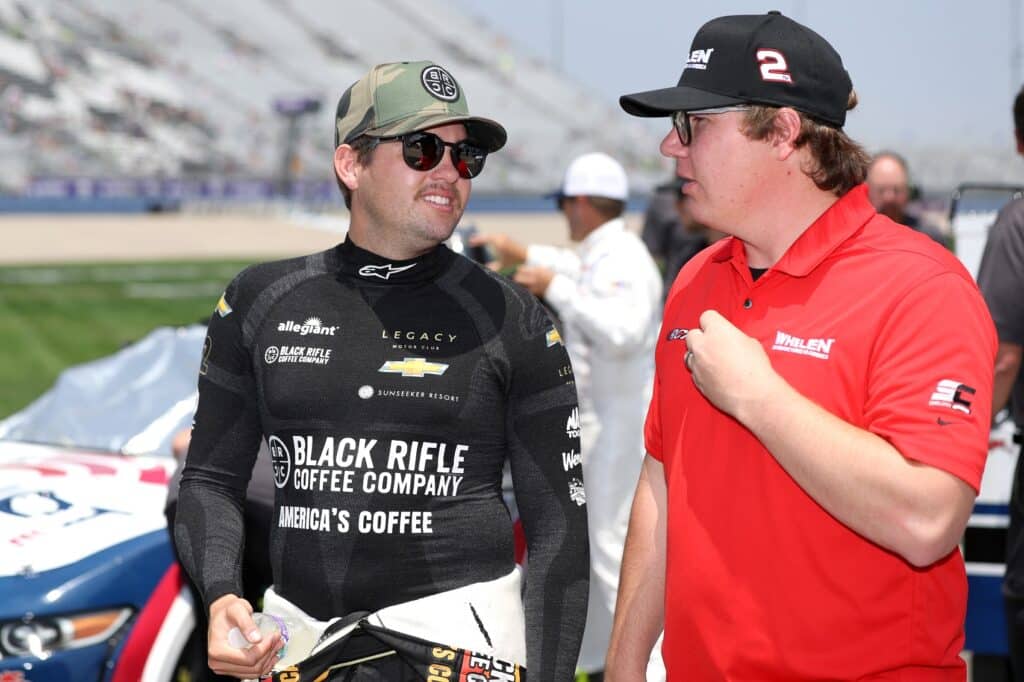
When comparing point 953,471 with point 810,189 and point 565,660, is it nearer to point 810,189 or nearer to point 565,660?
point 810,189

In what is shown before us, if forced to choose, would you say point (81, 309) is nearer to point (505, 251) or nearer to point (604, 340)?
point (505, 251)

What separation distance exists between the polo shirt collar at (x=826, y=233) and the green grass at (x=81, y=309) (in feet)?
25.6

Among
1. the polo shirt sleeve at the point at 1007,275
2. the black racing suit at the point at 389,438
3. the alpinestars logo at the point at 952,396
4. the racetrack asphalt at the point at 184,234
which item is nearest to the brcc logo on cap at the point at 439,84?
the black racing suit at the point at 389,438

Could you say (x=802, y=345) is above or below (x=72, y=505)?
above

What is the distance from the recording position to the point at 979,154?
205 ft

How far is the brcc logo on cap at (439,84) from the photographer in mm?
Answer: 2637

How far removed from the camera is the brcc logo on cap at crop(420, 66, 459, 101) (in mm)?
2637

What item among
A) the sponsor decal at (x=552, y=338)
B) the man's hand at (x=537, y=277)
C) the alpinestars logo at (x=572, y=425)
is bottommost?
the man's hand at (x=537, y=277)

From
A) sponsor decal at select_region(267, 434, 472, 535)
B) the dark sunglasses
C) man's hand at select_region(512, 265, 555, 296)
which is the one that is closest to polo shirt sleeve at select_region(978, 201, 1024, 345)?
the dark sunglasses

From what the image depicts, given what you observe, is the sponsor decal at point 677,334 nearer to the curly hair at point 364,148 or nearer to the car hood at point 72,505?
the curly hair at point 364,148

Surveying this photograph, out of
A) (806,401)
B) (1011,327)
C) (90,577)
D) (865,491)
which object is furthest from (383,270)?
(1011,327)

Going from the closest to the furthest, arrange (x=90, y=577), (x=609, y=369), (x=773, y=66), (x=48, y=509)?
1. (x=773, y=66)
2. (x=90, y=577)
3. (x=48, y=509)
4. (x=609, y=369)

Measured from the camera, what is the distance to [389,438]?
247 centimetres

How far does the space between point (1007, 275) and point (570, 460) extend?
167 centimetres
